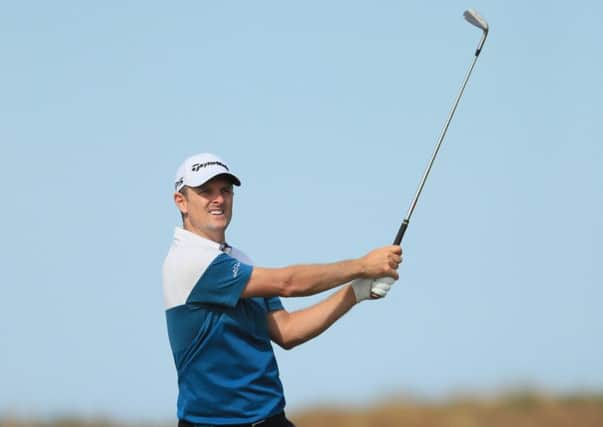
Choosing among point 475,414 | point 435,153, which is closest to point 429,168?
point 435,153

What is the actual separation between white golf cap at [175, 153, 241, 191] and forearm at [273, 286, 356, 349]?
896mm

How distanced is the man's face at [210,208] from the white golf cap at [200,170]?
0.06 metres

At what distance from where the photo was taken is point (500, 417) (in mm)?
14953

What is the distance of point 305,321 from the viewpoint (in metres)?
6.96

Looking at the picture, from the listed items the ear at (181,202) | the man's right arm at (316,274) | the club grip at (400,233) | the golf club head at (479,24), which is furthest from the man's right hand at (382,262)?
the golf club head at (479,24)

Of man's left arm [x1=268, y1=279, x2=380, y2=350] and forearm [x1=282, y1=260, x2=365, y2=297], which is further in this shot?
man's left arm [x1=268, y1=279, x2=380, y2=350]

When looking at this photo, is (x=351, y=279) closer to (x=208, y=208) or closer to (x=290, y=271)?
(x=290, y=271)

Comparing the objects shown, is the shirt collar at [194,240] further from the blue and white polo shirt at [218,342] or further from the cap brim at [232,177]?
the cap brim at [232,177]

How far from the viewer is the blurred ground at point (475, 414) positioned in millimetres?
14211

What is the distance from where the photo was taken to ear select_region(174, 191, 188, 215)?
277 inches

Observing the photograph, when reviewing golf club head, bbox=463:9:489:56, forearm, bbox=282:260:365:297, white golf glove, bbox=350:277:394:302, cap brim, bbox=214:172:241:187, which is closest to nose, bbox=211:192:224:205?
cap brim, bbox=214:172:241:187

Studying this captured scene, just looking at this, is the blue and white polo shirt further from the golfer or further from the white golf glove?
the white golf glove

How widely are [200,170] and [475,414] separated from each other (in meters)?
8.82

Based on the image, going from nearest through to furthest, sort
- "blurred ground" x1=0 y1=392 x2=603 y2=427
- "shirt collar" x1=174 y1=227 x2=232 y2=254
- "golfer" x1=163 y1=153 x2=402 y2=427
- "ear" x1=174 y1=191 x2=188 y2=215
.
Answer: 1. "golfer" x1=163 y1=153 x2=402 y2=427
2. "shirt collar" x1=174 y1=227 x2=232 y2=254
3. "ear" x1=174 y1=191 x2=188 y2=215
4. "blurred ground" x1=0 y1=392 x2=603 y2=427
